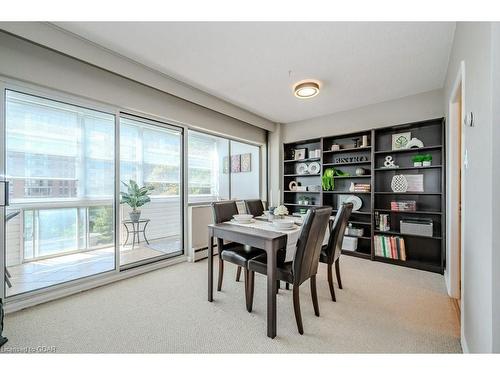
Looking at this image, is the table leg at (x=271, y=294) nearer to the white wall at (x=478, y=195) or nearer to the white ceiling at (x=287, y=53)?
the white wall at (x=478, y=195)

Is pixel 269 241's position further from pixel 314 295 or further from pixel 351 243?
pixel 351 243

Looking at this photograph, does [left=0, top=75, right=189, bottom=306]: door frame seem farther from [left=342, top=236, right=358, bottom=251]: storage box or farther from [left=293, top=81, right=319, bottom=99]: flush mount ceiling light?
[left=342, top=236, right=358, bottom=251]: storage box

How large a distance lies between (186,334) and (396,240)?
3.07 metres

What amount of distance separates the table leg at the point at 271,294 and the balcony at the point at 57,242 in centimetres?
209

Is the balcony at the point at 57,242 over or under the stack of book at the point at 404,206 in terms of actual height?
under

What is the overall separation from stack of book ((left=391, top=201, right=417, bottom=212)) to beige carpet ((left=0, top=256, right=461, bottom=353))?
40.2 inches

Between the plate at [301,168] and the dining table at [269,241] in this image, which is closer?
the dining table at [269,241]

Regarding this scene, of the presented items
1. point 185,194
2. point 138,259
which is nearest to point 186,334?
point 138,259

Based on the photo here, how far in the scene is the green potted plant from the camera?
9.89 ft

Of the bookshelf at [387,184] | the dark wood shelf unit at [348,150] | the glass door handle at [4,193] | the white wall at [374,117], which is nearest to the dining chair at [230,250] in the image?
the glass door handle at [4,193]

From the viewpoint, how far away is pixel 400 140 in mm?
3383

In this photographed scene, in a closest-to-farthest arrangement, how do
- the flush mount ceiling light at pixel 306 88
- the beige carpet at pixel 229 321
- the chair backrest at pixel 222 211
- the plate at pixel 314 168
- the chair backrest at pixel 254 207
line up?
the beige carpet at pixel 229 321
the chair backrest at pixel 222 211
the flush mount ceiling light at pixel 306 88
the chair backrest at pixel 254 207
the plate at pixel 314 168

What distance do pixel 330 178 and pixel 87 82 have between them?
146 inches

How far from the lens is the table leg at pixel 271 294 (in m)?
1.60
